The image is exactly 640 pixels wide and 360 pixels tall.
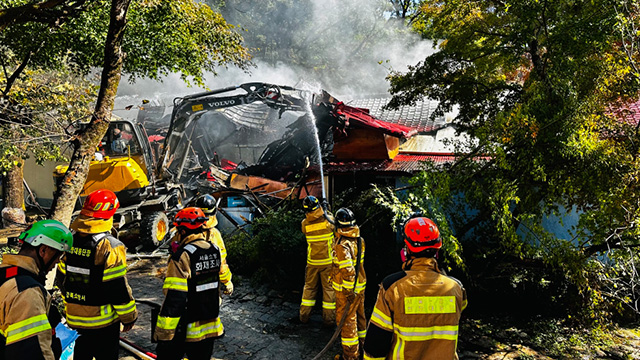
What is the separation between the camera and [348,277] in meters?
4.56

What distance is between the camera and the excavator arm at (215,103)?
9.40m

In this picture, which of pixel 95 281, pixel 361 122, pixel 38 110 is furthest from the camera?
pixel 361 122

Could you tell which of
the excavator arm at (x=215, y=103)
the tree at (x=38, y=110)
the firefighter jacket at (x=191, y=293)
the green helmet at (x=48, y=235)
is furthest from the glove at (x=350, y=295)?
the excavator arm at (x=215, y=103)

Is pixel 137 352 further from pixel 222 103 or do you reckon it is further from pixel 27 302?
pixel 222 103

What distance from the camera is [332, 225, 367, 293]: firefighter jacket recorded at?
15.0 ft

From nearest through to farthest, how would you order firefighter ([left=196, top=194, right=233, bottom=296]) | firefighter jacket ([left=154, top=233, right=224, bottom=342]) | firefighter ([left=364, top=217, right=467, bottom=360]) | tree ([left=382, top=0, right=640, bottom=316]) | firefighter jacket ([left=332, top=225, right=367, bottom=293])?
firefighter ([left=364, top=217, right=467, bottom=360]) < firefighter jacket ([left=154, top=233, right=224, bottom=342]) < firefighter ([left=196, top=194, right=233, bottom=296]) < tree ([left=382, top=0, right=640, bottom=316]) < firefighter jacket ([left=332, top=225, right=367, bottom=293])

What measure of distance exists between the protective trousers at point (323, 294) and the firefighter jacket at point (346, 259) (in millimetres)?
678

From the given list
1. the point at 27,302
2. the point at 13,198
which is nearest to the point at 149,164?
the point at 13,198

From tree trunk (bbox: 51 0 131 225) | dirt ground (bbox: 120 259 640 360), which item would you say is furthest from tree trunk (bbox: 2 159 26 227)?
tree trunk (bbox: 51 0 131 225)

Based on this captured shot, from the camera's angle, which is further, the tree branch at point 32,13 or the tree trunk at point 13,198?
the tree trunk at point 13,198

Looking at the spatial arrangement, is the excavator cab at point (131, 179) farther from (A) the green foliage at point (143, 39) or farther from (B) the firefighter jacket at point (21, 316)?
(B) the firefighter jacket at point (21, 316)

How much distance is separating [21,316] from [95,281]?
104 cm

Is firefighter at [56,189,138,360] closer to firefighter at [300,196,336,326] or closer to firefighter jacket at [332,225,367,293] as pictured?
firefighter jacket at [332,225,367,293]

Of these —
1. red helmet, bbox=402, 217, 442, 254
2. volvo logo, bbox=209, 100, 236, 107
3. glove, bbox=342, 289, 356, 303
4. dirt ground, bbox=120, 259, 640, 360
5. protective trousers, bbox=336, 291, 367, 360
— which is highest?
volvo logo, bbox=209, 100, 236, 107
